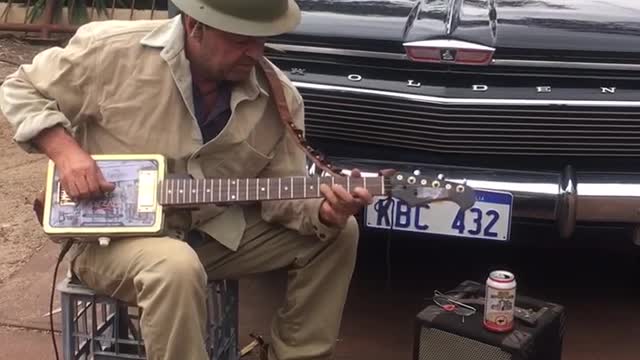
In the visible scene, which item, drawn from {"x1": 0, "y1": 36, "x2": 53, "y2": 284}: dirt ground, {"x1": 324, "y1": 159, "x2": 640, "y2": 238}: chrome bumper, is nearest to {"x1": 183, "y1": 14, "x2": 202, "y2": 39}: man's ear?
{"x1": 324, "y1": 159, "x2": 640, "y2": 238}: chrome bumper

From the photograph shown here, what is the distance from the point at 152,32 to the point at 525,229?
1.49 meters

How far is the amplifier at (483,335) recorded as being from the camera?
3.08m

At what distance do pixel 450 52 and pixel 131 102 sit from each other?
116 centimetres

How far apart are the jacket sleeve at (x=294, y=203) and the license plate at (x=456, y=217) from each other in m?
0.31

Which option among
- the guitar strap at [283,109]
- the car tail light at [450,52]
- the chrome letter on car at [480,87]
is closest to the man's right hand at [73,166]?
the guitar strap at [283,109]

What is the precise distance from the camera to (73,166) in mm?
3012

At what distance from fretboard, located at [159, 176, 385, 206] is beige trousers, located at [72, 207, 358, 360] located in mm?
137

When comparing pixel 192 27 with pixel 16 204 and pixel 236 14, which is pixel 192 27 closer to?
pixel 236 14

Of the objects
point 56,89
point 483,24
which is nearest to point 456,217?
point 483,24

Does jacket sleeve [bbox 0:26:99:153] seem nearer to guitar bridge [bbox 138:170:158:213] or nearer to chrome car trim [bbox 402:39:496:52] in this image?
guitar bridge [bbox 138:170:158:213]

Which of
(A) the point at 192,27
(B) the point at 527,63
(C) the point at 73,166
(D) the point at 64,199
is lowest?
(D) the point at 64,199

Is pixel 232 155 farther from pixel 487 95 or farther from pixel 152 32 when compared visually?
pixel 487 95

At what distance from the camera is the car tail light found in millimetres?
3594

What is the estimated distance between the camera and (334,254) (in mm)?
3344
